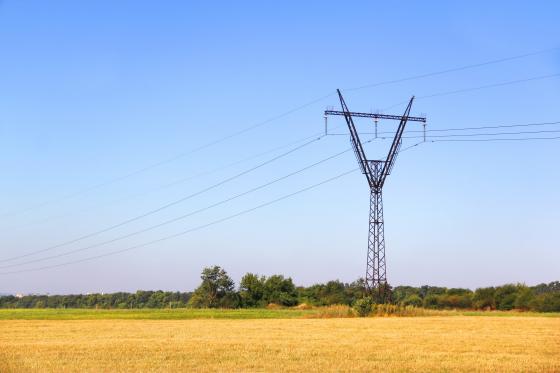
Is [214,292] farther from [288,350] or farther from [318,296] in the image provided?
[288,350]

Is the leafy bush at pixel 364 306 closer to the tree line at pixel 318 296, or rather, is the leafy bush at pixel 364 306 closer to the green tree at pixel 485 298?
the tree line at pixel 318 296

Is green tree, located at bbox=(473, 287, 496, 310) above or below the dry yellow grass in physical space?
above

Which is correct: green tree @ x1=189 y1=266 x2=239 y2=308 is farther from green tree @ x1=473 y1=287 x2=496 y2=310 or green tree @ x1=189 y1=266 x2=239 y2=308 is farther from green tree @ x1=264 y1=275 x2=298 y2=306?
green tree @ x1=473 y1=287 x2=496 y2=310

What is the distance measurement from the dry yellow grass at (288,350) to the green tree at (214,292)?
69.1m

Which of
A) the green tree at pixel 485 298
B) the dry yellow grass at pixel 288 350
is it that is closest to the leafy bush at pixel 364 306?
the dry yellow grass at pixel 288 350

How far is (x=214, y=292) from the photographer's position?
115812 mm

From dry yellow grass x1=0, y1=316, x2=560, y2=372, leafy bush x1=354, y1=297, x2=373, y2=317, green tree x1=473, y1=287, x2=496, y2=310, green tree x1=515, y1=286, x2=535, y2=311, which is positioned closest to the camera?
dry yellow grass x1=0, y1=316, x2=560, y2=372

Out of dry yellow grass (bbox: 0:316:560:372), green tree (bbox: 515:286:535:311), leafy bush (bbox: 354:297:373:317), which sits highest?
green tree (bbox: 515:286:535:311)

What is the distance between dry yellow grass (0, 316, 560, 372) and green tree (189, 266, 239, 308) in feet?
227

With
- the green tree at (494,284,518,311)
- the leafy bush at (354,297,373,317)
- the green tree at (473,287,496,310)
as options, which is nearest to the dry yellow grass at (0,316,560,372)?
the leafy bush at (354,297,373,317)

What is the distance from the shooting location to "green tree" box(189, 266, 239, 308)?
115 m

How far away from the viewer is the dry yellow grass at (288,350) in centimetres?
2620

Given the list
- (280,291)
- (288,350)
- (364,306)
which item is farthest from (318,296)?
(288,350)

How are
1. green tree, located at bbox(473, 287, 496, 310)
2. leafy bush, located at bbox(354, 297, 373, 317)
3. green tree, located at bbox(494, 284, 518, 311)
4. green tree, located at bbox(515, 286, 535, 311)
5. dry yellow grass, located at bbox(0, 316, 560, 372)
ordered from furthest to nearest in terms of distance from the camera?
green tree, located at bbox(473, 287, 496, 310)
green tree, located at bbox(494, 284, 518, 311)
green tree, located at bbox(515, 286, 535, 311)
leafy bush, located at bbox(354, 297, 373, 317)
dry yellow grass, located at bbox(0, 316, 560, 372)
